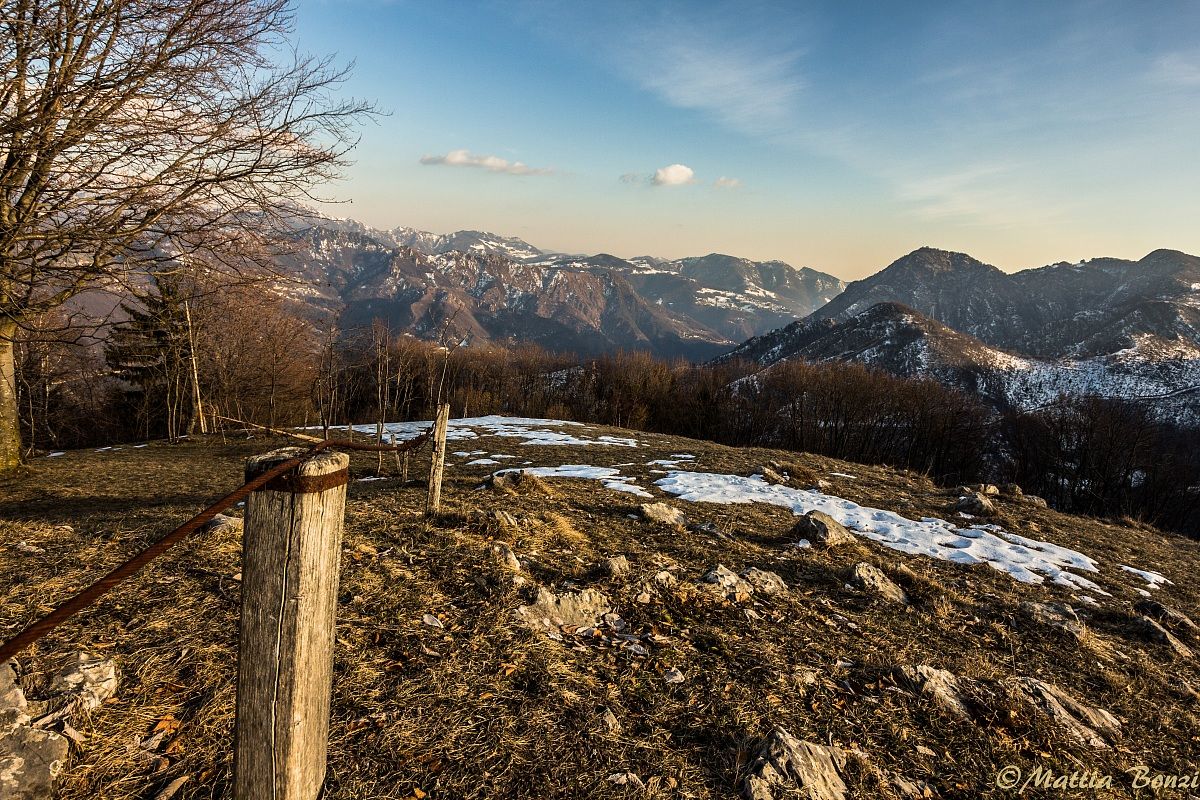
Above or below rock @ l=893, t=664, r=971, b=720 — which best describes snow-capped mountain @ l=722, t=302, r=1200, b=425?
above

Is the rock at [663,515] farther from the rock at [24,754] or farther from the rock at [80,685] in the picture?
the rock at [24,754]

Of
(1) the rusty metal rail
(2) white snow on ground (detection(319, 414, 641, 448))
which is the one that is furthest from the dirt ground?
(2) white snow on ground (detection(319, 414, 641, 448))

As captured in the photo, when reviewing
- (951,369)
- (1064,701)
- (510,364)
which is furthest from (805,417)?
(951,369)

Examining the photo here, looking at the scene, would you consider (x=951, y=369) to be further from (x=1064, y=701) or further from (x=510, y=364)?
(x=1064, y=701)

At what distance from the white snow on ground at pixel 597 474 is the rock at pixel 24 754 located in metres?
7.82

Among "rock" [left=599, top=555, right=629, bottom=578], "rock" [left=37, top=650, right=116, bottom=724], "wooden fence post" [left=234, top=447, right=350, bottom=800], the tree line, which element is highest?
"wooden fence post" [left=234, top=447, right=350, bottom=800]

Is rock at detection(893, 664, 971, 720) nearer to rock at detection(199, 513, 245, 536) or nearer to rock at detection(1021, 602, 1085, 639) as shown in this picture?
rock at detection(1021, 602, 1085, 639)

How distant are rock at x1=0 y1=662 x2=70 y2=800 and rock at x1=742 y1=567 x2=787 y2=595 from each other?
553cm

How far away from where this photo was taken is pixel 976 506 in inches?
473

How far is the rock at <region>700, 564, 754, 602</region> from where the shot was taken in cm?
558

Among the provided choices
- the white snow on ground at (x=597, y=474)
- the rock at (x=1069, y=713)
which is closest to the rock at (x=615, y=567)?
the rock at (x=1069, y=713)

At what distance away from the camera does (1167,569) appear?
10.1 metres

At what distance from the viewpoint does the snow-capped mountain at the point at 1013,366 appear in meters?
82.9

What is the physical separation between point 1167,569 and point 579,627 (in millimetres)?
12822
